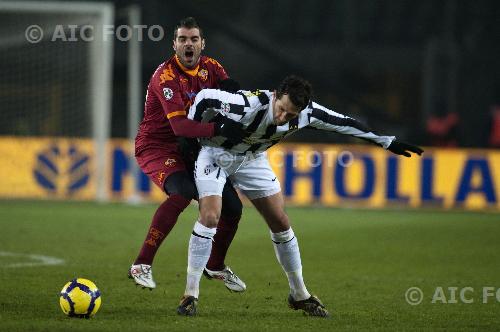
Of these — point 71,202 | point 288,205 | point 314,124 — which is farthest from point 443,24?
point 314,124

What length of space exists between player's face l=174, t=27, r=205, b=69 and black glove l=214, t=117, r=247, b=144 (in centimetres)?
92

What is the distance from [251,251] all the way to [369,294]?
3020mm

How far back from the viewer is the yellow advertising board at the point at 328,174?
16297 millimetres

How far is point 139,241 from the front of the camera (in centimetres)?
1115

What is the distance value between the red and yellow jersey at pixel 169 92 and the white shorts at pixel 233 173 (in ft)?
1.26

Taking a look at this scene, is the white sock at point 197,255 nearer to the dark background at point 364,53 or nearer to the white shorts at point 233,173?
the white shorts at point 233,173

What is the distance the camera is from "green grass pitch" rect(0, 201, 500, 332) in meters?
6.18

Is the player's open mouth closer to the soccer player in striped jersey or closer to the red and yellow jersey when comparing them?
the red and yellow jersey

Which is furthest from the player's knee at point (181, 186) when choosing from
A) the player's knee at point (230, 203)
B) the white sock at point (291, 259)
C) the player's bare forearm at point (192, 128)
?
the white sock at point (291, 259)

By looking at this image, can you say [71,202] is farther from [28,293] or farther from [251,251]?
[28,293]

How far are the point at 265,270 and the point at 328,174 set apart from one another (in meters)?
7.62

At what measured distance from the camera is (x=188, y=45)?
6.93 m

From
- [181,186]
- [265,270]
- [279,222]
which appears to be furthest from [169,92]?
[265,270]

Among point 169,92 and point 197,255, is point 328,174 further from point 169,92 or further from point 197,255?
point 197,255
